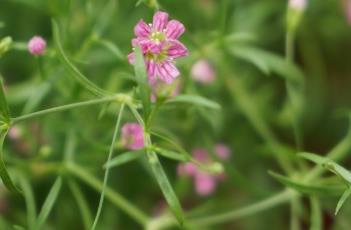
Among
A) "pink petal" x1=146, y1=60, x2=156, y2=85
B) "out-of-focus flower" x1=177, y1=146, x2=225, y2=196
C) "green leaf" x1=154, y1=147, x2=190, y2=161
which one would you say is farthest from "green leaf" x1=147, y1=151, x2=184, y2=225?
"out-of-focus flower" x1=177, y1=146, x2=225, y2=196

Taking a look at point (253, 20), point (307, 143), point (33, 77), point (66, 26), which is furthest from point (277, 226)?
point (66, 26)

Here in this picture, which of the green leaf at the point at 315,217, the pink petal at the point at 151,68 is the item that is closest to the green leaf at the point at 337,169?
the green leaf at the point at 315,217

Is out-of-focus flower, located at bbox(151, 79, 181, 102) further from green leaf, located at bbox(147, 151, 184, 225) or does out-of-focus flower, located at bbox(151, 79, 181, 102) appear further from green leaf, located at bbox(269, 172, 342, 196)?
green leaf, located at bbox(269, 172, 342, 196)

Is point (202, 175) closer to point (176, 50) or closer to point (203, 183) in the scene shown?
point (203, 183)

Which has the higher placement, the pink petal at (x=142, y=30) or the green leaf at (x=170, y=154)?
the pink petal at (x=142, y=30)

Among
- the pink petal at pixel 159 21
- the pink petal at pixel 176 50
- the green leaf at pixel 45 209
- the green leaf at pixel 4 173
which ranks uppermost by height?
the pink petal at pixel 159 21

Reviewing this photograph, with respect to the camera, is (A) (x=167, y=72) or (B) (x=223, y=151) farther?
(B) (x=223, y=151)

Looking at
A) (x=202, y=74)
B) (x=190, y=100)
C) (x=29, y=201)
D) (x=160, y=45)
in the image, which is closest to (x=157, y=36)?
(x=160, y=45)

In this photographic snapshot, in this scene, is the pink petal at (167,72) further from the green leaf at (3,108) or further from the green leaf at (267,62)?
the green leaf at (267,62)
